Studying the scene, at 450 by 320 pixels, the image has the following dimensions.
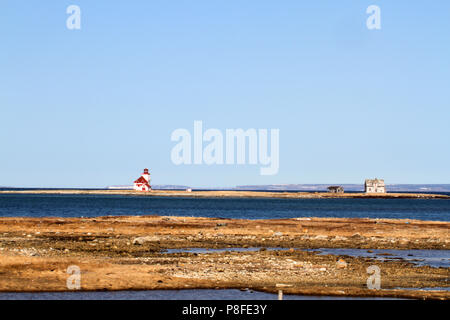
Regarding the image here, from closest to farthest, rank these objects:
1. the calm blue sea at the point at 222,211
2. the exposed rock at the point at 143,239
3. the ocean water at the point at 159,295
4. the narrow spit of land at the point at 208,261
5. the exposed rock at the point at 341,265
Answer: the ocean water at the point at 159,295
the narrow spit of land at the point at 208,261
the exposed rock at the point at 341,265
the exposed rock at the point at 143,239
the calm blue sea at the point at 222,211

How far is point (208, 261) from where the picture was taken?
34938 mm

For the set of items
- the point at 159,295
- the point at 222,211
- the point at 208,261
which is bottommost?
the point at 222,211

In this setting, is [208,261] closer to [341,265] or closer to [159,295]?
[341,265]

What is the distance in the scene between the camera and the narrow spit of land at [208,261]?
2722 cm

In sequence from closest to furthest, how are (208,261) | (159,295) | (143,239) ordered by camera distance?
(159,295), (208,261), (143,239)

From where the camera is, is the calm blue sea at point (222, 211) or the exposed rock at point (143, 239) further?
the calm blue sea at point (222, 211)

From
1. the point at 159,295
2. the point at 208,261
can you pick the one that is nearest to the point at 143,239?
the point at 208,261

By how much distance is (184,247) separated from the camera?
4394 centimetres

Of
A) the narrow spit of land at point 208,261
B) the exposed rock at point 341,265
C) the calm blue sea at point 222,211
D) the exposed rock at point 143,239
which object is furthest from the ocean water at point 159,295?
the calm blue sea at point 222,211

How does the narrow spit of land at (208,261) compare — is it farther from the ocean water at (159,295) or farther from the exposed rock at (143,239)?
the ocean water at (159,295)

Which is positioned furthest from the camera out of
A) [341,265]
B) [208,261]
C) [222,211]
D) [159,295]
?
[222,211]
